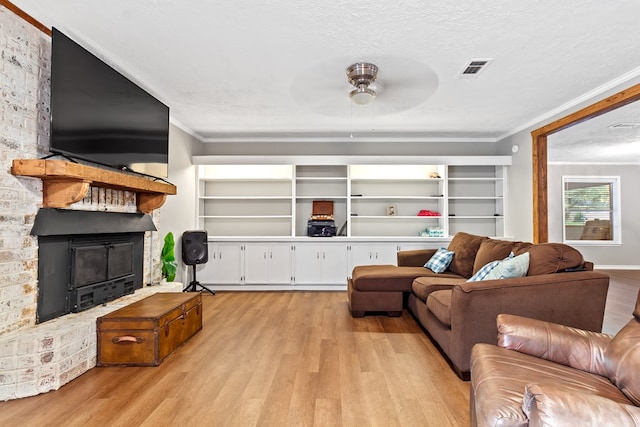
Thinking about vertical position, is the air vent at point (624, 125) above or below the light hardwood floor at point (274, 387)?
above

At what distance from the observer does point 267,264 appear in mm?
5566

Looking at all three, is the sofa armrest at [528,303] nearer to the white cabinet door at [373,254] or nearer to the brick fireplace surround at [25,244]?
the brick fireplace surround at [25,244]

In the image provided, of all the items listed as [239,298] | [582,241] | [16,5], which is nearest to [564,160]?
[582,241]

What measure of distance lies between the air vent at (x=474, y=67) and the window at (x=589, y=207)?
6.58m

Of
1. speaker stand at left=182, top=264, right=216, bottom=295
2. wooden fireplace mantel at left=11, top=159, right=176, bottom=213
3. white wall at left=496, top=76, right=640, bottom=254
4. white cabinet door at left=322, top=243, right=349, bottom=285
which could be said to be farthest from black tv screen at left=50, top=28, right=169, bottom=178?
white wall at left=496, top=76, right=640, bottom=254

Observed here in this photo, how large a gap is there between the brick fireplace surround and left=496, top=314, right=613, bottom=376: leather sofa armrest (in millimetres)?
2703

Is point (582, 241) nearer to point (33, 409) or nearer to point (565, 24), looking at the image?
point (565, 24)

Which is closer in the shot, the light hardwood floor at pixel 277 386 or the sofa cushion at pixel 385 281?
the light hardwood floor at pixel 277 386

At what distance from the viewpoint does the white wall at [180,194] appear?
480cm

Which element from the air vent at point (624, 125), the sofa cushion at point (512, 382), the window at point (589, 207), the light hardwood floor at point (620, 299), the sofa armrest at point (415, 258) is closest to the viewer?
the sofa cushion at point (512, 382)

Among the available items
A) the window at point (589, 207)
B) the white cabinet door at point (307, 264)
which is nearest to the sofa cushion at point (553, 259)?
the white cabinet door at point (307, 264)

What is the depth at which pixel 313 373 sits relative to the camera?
2.57m

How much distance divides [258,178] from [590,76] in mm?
4441

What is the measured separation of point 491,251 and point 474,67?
1747 mm
